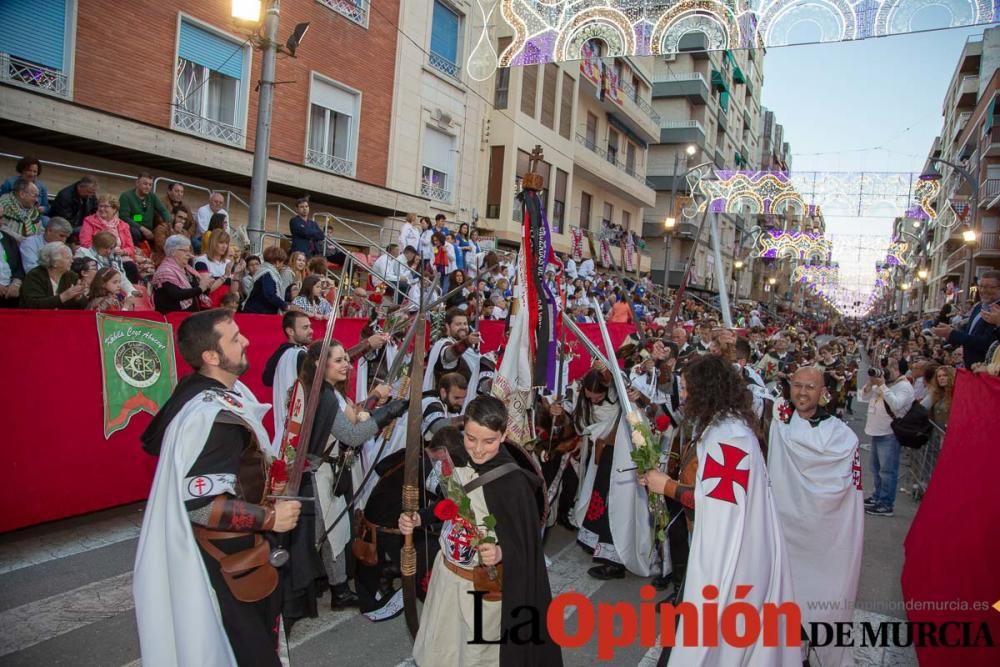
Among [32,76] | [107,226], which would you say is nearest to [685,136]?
[32,76]

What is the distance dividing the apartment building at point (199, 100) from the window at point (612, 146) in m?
15.3

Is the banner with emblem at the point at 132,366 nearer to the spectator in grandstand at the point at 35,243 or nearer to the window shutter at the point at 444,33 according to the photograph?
the spectator in grandstand at the point at 35,243

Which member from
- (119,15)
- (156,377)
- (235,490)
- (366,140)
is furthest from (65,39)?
(235,490)

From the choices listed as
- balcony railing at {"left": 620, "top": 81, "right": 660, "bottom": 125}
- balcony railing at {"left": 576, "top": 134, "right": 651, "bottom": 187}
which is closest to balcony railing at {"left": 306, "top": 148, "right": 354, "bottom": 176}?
balcony railing at {"left": 576, "top": 134, "right": 651, "bottom": 187}

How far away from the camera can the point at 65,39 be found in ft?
34.4

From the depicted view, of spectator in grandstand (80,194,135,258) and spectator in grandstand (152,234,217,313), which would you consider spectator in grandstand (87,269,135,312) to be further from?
spectator in grandstand (80,194,135,258)

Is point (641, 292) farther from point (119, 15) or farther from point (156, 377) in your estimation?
point (156, 377)

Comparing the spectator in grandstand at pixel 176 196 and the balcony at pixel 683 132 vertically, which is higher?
the balcony at pixel 683 132

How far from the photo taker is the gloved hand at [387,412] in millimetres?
4078

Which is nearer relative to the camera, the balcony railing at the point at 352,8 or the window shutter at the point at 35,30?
the window shutter at the point at 35,30

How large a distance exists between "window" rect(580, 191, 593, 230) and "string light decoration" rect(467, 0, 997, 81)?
881 inches

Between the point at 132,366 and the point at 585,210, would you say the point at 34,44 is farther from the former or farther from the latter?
the point at 585,210

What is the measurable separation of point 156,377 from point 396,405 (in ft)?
9.62

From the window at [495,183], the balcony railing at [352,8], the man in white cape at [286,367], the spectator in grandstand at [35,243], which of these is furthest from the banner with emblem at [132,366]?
the window at [495,183]
